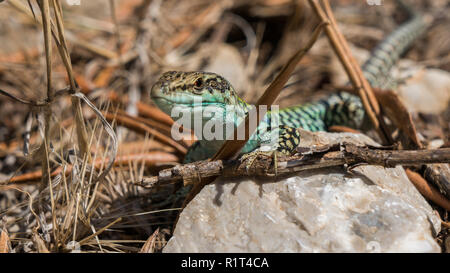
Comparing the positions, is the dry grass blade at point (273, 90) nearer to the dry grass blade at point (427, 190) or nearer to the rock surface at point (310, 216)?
the rock surface at point (310, 216)

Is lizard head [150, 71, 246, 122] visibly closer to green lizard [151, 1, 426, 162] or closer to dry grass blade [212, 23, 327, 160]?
green lizard [151, 1, 426, 162]

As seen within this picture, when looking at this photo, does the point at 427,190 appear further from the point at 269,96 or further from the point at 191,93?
the point at 191,93

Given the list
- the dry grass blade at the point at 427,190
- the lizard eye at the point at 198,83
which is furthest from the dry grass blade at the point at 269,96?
the dry grass blade at the point at 427,190

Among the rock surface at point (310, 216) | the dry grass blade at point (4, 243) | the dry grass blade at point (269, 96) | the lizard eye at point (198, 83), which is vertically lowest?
the dry grass blade at point (4, 243)

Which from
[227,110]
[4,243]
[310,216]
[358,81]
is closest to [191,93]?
[227,110]

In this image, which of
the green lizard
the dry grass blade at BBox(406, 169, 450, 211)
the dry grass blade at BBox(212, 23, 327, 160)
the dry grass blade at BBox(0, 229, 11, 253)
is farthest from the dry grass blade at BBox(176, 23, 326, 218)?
the dry grass blade at BBox(406, 169, 450, 211)
